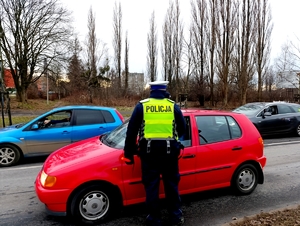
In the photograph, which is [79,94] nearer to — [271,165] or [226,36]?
[226,36]

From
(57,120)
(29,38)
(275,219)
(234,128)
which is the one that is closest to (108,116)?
(57,120)

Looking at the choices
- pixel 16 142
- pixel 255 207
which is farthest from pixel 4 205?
pixel 255 207

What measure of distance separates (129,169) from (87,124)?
13.5 feet

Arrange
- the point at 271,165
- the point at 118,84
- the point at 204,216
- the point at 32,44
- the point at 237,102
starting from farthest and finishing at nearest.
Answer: the point at 118,84 < the point at 237,102 < the point at 32,44 < the point at 271,165 < the point at 204,216

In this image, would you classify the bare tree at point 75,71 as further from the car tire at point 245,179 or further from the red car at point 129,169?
the car tire at point 245,179

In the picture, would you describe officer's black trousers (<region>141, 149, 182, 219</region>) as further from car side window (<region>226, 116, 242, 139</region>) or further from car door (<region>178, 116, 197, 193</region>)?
car side window (<region>226, 116, 242, 139</region>)

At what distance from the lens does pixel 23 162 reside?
22.8ft

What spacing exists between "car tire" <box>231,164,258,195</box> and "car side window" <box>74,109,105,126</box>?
4.29 meters

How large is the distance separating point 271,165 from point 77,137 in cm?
529

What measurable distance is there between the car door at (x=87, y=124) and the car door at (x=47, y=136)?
19 cm

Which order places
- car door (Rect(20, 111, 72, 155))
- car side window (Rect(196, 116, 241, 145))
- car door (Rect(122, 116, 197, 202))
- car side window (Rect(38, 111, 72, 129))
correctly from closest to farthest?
car door (Rect(122, 116, 197, 202)) → car side window (Rect(196, 116, 241, 145)) → car door (Rect(20, 111, 72, 155)) → car side window (Rect(38, 111, 72, 129))

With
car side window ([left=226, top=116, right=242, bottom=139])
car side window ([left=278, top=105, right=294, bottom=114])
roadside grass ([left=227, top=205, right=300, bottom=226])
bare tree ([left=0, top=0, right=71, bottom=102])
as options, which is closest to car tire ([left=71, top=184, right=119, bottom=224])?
roadside grass ([left=227, top=205, right=300, bottom=226])

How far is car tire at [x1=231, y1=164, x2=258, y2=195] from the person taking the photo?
170 inches

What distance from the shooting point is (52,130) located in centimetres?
688
